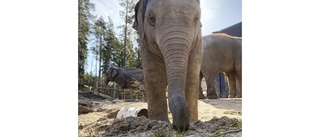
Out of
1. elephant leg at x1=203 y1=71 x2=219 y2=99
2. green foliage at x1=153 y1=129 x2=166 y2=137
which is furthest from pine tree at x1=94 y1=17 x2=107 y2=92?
elephant leg at x1=203 y1=71 x2=219 y2=99

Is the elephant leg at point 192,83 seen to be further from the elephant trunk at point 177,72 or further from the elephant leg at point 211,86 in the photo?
the elephant leg at point 211,86

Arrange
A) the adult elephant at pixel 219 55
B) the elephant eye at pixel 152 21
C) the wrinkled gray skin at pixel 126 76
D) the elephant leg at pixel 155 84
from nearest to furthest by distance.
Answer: the elephant eye at pixel 152 21 → the elephant leg at pixel 155 84 → the adult elephant at pixel 219 55 → the wrinkled gray skin at pixel 126 76

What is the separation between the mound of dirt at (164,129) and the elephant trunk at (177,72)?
8 cm

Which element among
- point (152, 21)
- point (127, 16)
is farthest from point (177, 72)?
point (127, 16)

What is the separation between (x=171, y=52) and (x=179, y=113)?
1.14 ft

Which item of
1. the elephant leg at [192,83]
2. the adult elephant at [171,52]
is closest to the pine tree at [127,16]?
the adult elephant at [171,52]

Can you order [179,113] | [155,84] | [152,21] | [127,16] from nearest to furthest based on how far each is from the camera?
[179,113] < [152,21] < [155,84] < [127,16]

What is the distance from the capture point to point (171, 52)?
4.92 ft

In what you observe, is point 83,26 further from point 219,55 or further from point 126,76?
point 126,76

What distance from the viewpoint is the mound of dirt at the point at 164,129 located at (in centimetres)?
137
